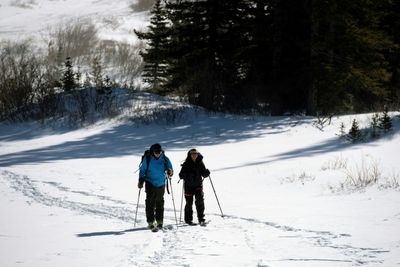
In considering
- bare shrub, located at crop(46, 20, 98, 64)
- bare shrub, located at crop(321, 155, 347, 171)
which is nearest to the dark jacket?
bare shrub, located at crop(321, 155, 347, 171)

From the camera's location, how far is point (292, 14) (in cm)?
2728

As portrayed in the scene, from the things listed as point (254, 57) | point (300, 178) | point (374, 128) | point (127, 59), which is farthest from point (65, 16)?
point (300, 178)

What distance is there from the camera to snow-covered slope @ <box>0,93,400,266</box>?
7465mm

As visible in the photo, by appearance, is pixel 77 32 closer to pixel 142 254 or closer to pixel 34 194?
pixel 34 194

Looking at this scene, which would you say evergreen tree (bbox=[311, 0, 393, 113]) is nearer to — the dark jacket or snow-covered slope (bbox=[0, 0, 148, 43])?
the dark jacket

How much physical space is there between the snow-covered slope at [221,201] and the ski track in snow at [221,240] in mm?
19

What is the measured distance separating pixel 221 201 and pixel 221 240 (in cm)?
382

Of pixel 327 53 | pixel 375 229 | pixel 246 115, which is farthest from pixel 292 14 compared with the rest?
pixel 375 229

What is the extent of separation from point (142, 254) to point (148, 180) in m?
2.69

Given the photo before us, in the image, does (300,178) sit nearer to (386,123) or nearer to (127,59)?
(386,123)

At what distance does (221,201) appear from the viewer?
40.6 feet

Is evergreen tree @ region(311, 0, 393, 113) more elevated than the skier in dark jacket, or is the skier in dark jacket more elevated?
evergreen tree @ region(311, 0, 393, 113)

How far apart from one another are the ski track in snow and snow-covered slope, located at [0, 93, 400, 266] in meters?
0.02

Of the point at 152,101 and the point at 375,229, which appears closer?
the point at 375,229
